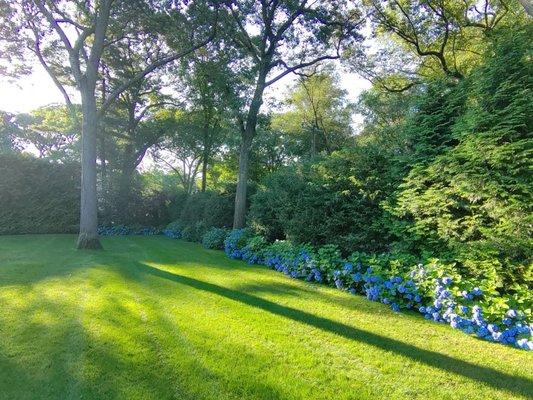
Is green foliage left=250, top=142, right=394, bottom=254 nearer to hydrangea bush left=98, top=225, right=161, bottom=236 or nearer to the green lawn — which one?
the green lawn

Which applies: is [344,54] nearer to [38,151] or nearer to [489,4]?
[489,4]

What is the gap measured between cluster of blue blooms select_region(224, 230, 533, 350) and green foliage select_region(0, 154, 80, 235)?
12055 millimetres

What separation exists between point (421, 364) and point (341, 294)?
2.35 metres

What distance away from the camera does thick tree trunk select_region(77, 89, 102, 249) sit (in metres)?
9.58

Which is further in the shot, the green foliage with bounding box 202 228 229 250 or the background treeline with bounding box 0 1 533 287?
the green foliage with bounding box 202 228 229 250

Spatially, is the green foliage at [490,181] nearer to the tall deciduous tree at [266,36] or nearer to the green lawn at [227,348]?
the green lawn at [227,348]

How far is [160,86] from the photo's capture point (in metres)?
19.8

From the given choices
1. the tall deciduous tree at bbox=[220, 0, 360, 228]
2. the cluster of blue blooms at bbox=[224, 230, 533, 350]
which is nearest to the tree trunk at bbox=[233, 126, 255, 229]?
the tall deciduous tree at bbox=[220, 0, 360, 228]

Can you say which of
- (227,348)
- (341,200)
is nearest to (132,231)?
(341,200)

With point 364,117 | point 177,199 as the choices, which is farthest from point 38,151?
point 364,117

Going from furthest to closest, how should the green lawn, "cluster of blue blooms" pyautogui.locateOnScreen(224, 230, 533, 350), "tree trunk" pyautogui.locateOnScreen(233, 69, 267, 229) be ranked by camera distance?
1. "tree trunk" pyautogui.locateOnScreen(233, 69, 267, 229)
2. "cluster of blue blooms" pyautogui.locateOnScreen(224, 230, 533, 350)
3. the green lawn

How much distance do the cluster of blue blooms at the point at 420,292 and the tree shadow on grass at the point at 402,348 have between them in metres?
0.86

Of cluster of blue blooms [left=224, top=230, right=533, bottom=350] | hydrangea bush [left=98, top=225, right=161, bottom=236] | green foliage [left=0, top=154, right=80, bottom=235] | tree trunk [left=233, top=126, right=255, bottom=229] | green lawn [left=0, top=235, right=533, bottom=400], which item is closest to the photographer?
green lawn [left=0, top=235, right=533, bottom=400]

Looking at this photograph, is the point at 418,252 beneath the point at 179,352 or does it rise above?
above
